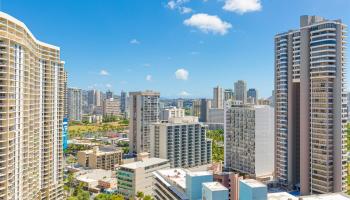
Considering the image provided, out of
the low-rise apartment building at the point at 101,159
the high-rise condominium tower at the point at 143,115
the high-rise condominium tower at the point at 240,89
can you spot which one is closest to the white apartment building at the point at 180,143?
the low-rise apartment building at the point at 101,159

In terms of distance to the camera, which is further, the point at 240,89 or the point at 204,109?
the point at 240,89

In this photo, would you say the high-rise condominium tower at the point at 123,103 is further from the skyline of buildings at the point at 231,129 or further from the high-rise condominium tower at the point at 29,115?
the high-rise condominium tower at the point at 29,115

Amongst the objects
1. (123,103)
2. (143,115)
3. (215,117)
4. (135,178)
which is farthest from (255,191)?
(123,103)

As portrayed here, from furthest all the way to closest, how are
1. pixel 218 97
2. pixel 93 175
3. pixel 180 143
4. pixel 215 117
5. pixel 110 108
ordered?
1. pixel 110 108
2. pixel 218 97
3. pixel 215 117
4. pixel 93 175
5. pixel 180 143

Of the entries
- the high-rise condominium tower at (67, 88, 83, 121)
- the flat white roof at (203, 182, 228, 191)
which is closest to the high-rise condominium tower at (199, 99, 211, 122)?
the high-rise condominium tower at (67, 88, 83, 121)

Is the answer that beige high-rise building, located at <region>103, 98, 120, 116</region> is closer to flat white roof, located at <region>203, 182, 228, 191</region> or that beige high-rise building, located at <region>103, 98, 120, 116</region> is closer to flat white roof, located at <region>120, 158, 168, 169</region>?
flat white roof, located at <region>120, 158, 168, 169</region>

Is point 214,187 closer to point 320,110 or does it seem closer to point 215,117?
point 320,110
